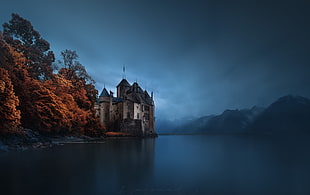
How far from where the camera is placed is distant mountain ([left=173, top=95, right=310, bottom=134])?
126 metres

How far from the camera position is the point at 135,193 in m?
4.52

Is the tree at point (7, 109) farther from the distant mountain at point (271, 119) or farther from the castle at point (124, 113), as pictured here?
the distant mountain at point (271, 119)

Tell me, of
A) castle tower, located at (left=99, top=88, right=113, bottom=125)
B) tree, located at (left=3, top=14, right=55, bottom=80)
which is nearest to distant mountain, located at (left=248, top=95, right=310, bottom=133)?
castle tower, located at (left=99, top=88, right=113, bottom=125)

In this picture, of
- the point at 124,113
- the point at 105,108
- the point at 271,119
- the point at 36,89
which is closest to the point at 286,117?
the point at 271,119

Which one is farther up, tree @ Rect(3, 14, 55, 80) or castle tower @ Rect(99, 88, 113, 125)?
tree @ Rect(3, 14, 55, 80)

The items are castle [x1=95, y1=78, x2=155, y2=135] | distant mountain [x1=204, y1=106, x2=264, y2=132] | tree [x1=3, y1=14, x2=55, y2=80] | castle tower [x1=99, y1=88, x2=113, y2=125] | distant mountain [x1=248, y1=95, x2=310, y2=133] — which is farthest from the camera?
distant mountain [x1=204, y1=106, x2=264, y2=132]

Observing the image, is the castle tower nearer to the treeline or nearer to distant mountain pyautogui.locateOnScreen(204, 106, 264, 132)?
the treeline

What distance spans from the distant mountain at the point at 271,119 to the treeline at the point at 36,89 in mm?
144095

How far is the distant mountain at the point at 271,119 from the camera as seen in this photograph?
126 metres

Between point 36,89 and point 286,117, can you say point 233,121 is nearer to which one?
point 286,117

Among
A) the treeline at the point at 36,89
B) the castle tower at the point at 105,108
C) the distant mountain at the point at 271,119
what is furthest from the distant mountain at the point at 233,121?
the treeline at the point at 36,89

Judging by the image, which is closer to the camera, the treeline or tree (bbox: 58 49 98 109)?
the treeline

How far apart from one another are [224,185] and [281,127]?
162m

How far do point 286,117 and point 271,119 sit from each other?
11144mm
